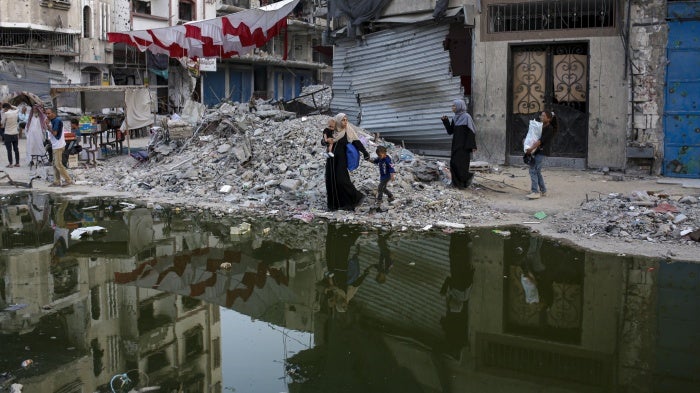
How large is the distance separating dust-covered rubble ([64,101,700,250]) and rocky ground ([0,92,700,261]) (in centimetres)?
2

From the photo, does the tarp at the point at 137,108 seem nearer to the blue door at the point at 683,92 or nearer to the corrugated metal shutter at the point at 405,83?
the corrugated metal shutter at the point at 405,83

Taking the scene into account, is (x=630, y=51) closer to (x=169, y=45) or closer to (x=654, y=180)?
(x=654, y=180)

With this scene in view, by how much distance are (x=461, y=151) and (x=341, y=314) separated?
626 cm

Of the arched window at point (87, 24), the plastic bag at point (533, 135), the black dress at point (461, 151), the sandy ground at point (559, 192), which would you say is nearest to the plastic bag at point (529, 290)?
the sandy ground at point (559, 192)

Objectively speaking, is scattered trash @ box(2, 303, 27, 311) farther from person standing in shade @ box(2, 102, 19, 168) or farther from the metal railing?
person standing in shade @ box(2, 102, 19, 168)

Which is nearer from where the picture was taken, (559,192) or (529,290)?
(529,290)

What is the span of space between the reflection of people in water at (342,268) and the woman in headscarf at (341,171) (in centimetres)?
88

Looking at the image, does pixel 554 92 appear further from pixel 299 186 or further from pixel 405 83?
pixel 299 186

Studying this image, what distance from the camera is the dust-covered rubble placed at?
30.8ft

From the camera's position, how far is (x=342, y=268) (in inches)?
305

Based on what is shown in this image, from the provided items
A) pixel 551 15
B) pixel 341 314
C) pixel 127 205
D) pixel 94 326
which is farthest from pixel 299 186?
pixel 551 15

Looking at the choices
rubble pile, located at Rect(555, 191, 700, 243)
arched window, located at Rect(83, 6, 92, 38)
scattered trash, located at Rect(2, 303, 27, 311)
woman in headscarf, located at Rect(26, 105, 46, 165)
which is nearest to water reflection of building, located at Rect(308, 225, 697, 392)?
rubble pile, located at Rect(555, 191, 700, 243)

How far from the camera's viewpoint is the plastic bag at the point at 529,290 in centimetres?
656

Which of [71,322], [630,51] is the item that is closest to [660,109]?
[630,51]
